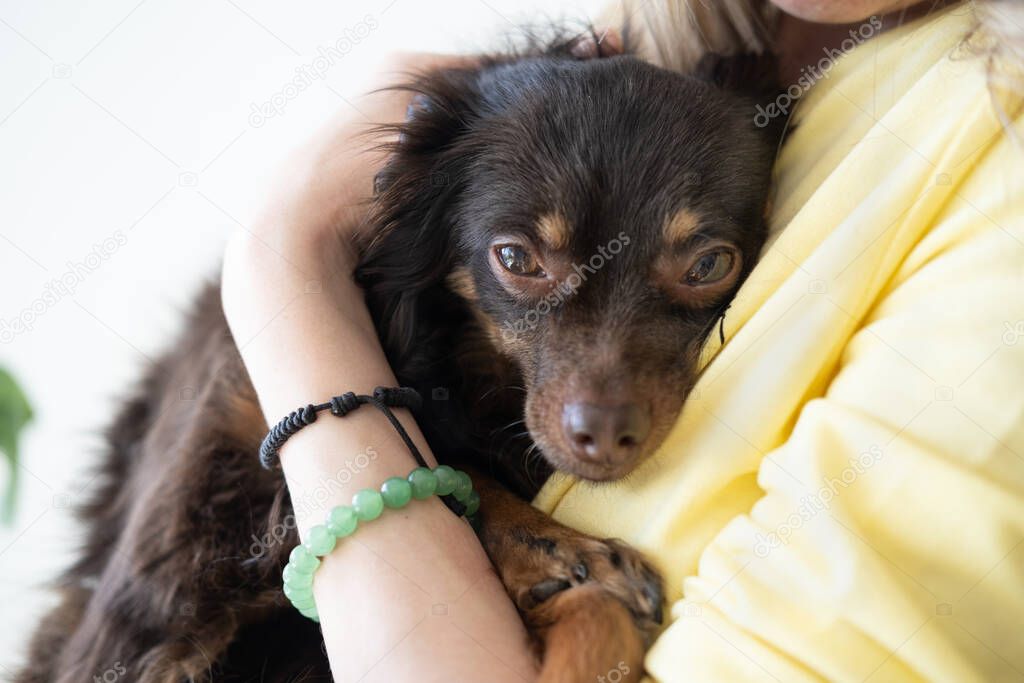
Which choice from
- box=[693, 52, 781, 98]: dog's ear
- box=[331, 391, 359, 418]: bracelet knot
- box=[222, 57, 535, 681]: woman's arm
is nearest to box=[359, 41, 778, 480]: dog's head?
box=[693, 52, 781, 98]: dog's ear

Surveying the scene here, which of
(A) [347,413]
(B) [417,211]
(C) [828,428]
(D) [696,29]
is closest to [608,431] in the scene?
(C) [828,428]

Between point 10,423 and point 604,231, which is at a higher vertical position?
point 10,423

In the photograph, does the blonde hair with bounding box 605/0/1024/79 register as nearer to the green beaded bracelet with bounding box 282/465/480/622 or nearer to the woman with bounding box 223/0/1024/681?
the woman with bounding box 223/0/1024/681

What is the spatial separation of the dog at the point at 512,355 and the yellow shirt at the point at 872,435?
0.12 meters

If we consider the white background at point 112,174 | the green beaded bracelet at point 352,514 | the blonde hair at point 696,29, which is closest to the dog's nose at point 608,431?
the green beaded bracelet at point 352,514

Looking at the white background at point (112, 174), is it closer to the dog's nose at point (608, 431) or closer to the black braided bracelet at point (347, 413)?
the black braided bracelet at point (347, 413)

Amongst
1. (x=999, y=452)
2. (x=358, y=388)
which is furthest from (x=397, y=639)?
(x=999, y=452)

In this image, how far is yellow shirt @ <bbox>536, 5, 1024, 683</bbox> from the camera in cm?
103

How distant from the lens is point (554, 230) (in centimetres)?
155

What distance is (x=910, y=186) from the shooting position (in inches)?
50.3

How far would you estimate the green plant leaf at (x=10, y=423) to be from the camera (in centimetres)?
201

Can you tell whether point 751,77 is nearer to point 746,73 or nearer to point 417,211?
point 746,73

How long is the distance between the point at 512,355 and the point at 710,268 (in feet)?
1.54

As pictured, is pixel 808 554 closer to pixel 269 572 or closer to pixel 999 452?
pixel 999 452
